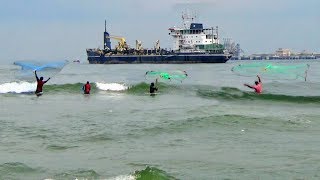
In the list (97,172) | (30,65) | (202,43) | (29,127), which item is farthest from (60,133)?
(202,43)

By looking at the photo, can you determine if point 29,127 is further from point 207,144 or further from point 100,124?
point 207,144

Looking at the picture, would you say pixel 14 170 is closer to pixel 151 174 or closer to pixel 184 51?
pixel 151 174

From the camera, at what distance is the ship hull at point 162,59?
104 metres

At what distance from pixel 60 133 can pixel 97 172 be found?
5589 millimetres

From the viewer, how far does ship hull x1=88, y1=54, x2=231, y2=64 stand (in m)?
104

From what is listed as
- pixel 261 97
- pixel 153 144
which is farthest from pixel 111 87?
pixel 153 144

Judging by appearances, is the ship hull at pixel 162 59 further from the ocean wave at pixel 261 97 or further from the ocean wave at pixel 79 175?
the ocean wave at pixel 79 175

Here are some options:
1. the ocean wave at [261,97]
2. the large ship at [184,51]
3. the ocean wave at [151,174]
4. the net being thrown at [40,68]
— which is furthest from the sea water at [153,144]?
the large ship at [184,51]

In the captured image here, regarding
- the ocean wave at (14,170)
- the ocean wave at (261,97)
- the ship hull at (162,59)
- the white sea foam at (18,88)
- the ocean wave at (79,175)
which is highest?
the ship hull at (162,59)

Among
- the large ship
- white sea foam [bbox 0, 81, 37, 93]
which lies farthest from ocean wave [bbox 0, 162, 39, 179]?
the large ship

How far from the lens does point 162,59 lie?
10750 cm

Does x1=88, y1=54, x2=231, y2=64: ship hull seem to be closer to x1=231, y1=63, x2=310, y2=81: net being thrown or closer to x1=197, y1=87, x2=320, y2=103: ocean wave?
x1=231, y1=63, x2=310, y2=81: net being thrown

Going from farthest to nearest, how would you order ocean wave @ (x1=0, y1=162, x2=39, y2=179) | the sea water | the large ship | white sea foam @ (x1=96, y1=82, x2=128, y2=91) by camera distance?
the large ship → white sea foam @ (x1=96, y1=82, x2=128, y2=91) → the sea water → ocean wave @ (x1=0, y1=162, x2=39, y2=179)

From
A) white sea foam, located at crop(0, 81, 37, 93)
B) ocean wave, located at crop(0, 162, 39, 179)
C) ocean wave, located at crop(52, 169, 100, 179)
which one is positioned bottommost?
white sea foam, located at crop(0, 81, 37, 93)
